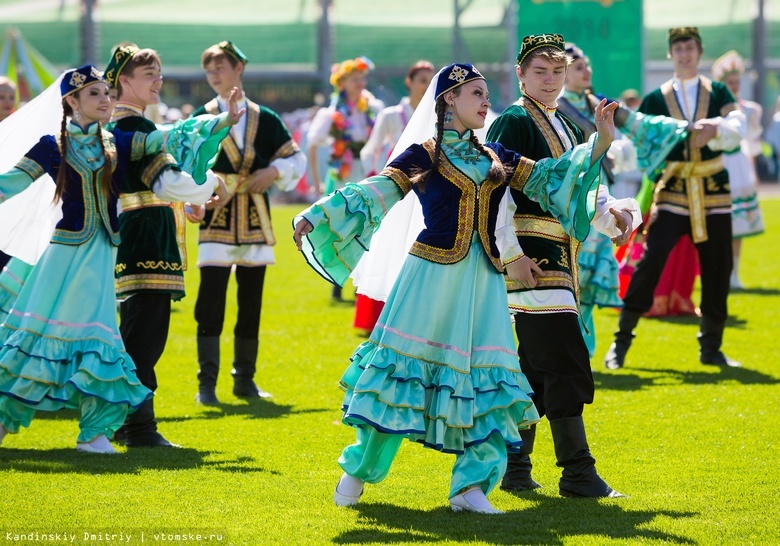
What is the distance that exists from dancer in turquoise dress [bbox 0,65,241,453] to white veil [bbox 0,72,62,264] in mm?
241

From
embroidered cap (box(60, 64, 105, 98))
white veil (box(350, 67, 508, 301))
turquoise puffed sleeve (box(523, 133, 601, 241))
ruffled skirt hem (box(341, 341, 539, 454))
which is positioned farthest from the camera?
embroidered cap (box(60, 64, 105, 98))

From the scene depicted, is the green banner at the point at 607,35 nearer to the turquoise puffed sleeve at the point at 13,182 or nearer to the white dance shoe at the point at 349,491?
the turquoise puffed sleeve at the point at 13,182

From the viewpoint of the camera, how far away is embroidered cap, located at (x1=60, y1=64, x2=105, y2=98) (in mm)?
6449

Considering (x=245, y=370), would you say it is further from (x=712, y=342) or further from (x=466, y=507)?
(x=466, y=507)

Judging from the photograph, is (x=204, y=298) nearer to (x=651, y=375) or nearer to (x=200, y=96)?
(x=651, y=375)

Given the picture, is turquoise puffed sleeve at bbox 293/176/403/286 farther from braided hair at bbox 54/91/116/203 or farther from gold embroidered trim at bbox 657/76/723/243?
gold embroidered trim at bbox 657/76/723/243

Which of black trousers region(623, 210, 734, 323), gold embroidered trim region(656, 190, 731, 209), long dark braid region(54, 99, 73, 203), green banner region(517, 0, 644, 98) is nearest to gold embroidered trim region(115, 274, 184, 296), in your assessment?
long dark braid region(54, 99, 73, 203)

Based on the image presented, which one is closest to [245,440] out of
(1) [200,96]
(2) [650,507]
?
(2) [650,507]

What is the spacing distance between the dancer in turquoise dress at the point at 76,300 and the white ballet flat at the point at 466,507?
1.94 metres

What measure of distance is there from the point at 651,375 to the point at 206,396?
296cm

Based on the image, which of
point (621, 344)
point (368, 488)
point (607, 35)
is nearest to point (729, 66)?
point (607, 35)

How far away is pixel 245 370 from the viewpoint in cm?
835

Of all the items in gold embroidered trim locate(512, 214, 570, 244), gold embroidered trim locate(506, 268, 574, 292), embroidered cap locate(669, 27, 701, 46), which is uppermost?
embroidered cap locate(669, 27, 701, 46)

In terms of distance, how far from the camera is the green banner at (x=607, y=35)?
1452cm
